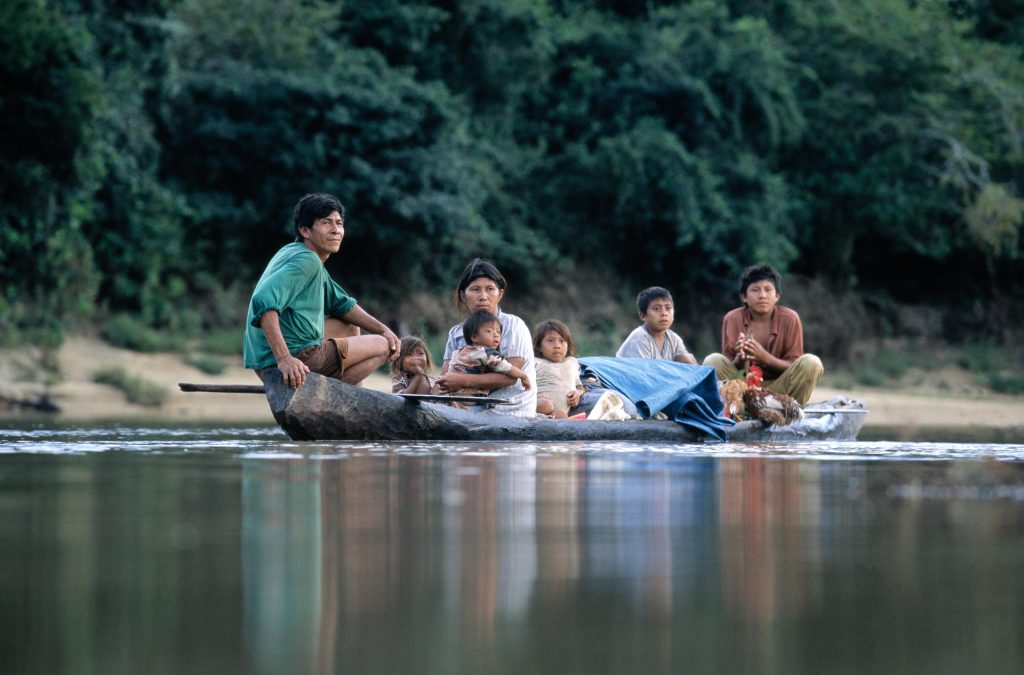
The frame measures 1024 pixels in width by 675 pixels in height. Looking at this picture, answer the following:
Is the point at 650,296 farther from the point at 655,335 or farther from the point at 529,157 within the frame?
the point at 529,157

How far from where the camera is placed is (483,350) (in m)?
9.18

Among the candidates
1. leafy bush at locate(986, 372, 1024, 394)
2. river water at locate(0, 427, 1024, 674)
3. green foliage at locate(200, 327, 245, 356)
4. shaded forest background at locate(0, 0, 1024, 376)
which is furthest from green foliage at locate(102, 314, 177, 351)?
leafy bush at locate(986, 372, 1024, 394)

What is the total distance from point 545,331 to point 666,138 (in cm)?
1483

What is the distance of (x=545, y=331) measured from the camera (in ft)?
32.6

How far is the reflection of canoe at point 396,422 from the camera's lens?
28.2 feet

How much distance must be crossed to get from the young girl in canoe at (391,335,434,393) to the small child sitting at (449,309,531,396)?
610 millimetres

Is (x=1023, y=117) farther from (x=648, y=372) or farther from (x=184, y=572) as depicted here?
(x=184, y=572)

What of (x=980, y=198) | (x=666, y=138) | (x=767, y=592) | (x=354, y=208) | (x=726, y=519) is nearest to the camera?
Answer: (x=767, y=592)

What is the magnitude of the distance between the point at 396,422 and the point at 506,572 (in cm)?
541

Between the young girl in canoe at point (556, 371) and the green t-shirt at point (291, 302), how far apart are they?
5.26 feet

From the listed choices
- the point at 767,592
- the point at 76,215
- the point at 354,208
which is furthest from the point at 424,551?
the point at 354,208

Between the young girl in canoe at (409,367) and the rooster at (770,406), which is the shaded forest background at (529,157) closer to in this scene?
the young girl in canoe at (409,367)

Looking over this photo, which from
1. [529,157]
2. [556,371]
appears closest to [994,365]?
[529,157]

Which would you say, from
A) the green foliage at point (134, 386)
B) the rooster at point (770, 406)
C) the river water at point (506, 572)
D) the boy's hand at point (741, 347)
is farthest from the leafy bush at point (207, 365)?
the river water at point (506, 572)
